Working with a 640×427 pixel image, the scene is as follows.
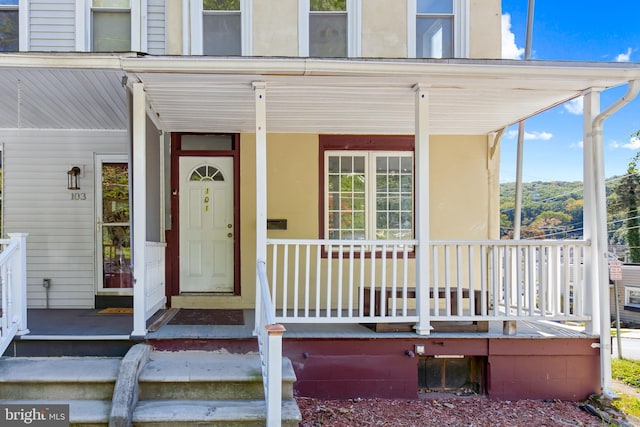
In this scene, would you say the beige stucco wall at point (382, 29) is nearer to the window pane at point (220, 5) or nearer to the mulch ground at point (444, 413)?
the window pane at point (220, 5)

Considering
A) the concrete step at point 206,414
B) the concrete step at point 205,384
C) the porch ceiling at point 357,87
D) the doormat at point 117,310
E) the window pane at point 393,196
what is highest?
the porch ceiling at point 357,87

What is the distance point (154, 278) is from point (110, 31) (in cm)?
338

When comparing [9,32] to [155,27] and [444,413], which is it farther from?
[444,413]

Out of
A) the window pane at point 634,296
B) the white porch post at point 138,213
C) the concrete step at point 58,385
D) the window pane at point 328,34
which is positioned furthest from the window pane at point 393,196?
the window pane at point 634,296

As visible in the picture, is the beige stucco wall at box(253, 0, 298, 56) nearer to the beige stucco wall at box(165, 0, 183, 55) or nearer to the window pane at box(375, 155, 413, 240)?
the beige stucco wall at box(165, 0, 183, 55)

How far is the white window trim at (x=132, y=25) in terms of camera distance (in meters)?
6.12

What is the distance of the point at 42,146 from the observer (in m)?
6.35

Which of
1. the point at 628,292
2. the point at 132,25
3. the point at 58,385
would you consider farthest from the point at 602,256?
the point at 628,292

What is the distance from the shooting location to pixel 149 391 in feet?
12.8

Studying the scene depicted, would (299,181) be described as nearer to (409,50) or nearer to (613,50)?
(409,50)

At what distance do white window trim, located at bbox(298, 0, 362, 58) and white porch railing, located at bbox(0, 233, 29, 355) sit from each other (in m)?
3.87

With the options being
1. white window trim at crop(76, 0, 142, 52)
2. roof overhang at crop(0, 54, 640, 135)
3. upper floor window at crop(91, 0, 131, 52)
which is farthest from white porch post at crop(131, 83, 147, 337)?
upper floor window at crop(91, 0, 131, 52)

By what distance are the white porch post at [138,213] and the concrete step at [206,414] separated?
0.92 meters

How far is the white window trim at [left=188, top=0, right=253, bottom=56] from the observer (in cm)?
609
